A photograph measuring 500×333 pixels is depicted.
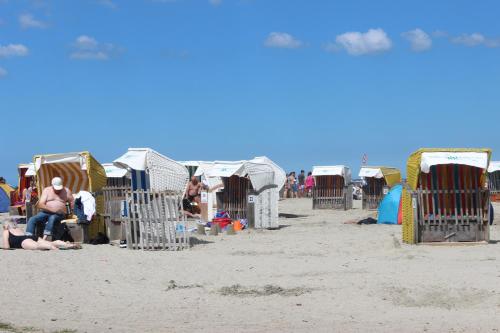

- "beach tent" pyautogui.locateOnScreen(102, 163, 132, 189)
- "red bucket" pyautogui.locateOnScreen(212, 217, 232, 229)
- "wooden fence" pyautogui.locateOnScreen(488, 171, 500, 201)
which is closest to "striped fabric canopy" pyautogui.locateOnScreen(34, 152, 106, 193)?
"red bucket" pyautogui.locateOnScreen(212, 217, 232, 229)

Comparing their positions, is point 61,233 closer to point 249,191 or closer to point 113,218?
point 113,218

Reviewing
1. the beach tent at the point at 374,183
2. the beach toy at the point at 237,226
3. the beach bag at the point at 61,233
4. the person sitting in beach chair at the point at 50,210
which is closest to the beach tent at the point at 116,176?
the beach toy at the point at 237,226

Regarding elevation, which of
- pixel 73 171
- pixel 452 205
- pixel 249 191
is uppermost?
pixel 73 171

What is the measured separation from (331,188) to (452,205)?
54.7ft

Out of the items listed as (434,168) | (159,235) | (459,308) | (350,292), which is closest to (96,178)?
(159,235)

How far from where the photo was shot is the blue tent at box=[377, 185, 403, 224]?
71.5 feet

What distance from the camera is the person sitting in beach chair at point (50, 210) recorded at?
15453mm

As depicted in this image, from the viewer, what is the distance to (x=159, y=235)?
1538 cm

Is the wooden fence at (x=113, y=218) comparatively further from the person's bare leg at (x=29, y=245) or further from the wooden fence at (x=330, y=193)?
the wooden fence at (x=330, y=193)

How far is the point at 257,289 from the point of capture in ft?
33.8

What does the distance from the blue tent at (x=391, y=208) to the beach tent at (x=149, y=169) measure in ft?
21.1

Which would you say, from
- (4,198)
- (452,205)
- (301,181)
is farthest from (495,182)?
(4,198)

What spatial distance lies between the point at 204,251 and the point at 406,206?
408cm

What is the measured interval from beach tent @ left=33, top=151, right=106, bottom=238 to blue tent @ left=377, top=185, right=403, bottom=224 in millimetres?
8239
